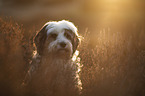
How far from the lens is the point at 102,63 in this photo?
4645mm

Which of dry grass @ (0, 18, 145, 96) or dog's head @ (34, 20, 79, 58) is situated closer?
dry grass @ (0, 18, 145, 96)

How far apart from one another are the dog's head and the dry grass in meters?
0.43

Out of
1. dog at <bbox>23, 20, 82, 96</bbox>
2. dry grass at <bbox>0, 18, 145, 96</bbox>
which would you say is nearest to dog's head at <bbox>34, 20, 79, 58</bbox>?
dog at <bbox>23, 20, 82, 96</bbox>

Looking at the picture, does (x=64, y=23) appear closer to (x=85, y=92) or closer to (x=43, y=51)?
(x=43, y=51)

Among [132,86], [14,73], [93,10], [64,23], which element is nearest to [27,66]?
[14,73]

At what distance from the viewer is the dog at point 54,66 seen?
3601mm

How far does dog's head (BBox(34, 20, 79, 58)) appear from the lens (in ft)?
12.6

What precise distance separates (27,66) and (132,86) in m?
2.32

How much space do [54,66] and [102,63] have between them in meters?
1.37

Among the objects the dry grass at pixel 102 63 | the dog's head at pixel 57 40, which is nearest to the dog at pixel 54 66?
the dog's head at pixel 57 40

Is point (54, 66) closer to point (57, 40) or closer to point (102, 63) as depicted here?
point (57, 40)

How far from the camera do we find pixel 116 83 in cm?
418

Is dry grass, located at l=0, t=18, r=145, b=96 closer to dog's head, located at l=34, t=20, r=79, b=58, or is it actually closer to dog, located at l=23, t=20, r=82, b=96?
dog, located at l=23, t=20, r=82, b=96

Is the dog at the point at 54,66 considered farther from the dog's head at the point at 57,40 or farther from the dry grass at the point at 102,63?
the dry grass at the point at 102,63
